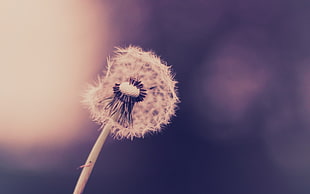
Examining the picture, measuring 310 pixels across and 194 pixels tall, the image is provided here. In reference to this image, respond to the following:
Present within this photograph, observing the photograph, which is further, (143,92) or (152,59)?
(152,59)

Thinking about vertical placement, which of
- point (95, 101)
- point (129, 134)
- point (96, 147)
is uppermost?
point (95, 101)

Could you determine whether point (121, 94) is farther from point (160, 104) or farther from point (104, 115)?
point (160, 104)

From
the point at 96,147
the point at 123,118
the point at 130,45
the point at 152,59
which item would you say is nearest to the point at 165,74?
the point at 152,59
